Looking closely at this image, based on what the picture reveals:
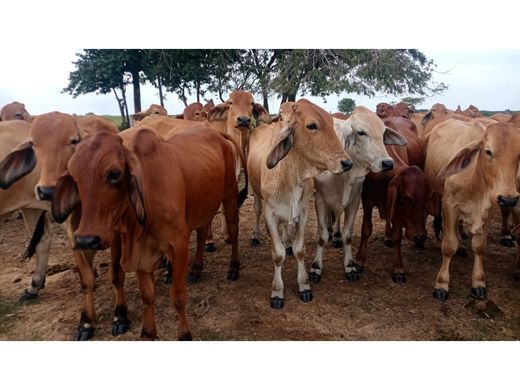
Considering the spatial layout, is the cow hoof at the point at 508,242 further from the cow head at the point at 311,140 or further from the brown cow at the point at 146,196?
the brown cow at the point at 146,196

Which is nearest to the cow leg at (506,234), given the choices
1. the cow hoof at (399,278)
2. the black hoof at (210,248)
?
the cow hoof at (399,278)

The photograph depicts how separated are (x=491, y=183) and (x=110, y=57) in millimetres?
3933

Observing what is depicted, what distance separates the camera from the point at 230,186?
4555mm

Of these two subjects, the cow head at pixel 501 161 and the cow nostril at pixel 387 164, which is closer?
the cow head at pixel 501 161

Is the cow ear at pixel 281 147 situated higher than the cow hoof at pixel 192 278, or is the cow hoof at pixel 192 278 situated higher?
the cow ear at pixel 281 147

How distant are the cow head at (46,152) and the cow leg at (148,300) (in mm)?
895

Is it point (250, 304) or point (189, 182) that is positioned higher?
point (189, 182)

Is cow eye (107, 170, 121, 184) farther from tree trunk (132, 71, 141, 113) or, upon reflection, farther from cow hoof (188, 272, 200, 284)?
tree trunk (132, 71, 141, 113)

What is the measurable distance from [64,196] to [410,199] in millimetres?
3239

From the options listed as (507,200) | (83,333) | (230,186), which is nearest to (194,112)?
(230,186)

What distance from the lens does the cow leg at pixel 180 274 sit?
312 cm

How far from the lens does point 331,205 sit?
181 inches

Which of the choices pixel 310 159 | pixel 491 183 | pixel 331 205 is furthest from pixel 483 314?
pixel 310 159

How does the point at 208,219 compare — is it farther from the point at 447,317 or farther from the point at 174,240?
the point at 447,317
